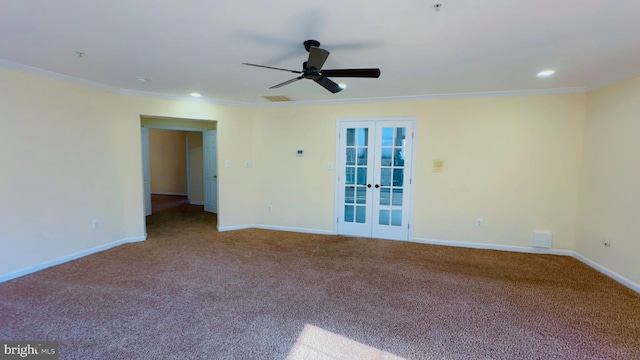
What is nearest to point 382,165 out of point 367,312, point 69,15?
point 367,312

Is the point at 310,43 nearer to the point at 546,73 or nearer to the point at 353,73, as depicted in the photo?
the point at 353,73

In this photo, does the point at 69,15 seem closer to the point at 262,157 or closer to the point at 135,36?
the point at 135,36

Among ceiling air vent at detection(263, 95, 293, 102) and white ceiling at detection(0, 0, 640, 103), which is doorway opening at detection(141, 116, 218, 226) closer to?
ceiling air vent at detection(263, 95, 293, 102)

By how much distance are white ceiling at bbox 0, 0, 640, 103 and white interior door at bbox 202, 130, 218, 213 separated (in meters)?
2.87

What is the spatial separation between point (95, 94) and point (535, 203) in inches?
254

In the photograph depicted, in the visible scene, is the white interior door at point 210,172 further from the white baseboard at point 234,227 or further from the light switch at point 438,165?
the light switch at point 438,165

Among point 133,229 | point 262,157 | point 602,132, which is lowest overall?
point 133,229

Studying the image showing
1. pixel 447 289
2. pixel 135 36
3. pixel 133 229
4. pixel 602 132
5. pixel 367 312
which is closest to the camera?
pixel 135 36

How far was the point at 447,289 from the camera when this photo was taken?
3104 millimetres

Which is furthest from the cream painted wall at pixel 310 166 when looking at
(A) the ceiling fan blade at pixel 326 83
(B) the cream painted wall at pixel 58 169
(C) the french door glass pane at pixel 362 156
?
(A) the ceiling fan blade at pixel 326 83

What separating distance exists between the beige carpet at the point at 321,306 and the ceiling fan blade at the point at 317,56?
85.8 inches

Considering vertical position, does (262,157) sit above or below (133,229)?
above

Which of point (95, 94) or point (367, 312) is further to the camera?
point (95, 94)

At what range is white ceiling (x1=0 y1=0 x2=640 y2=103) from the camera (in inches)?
75.9
